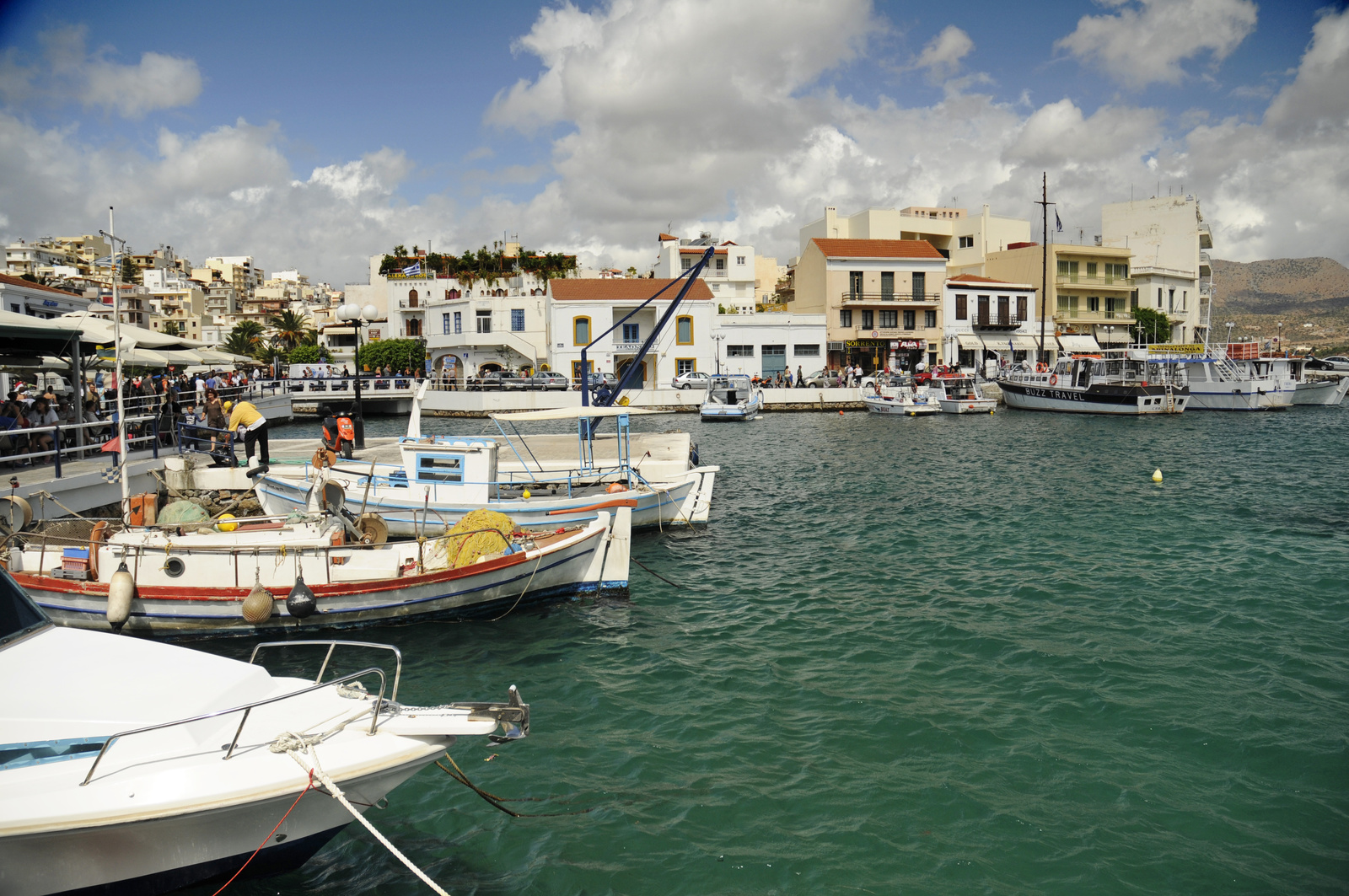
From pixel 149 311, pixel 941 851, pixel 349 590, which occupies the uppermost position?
pixel 149 311

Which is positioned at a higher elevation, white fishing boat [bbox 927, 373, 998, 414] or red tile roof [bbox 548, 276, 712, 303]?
red tile roof [bbox 548, 276, 712, 303]

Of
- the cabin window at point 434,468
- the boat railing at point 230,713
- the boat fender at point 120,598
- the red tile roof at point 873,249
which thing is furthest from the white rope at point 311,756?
the red tile roof at point 873,249

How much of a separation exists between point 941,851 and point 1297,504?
19.4 metres

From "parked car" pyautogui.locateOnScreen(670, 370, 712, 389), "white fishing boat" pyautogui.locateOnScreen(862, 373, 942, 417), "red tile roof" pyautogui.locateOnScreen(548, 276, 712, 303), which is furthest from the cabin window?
"red tile roof" pyautogui.locateOnScreen(548, 276, 712, 303)

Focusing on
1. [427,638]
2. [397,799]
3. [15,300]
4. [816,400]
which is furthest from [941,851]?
[816,400]

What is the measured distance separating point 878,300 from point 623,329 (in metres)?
19.6

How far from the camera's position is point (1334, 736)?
8.75m

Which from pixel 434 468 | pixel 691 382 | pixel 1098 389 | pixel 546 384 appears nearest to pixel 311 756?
pixel 434 468

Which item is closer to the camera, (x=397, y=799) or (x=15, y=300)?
(x=397, y=799)

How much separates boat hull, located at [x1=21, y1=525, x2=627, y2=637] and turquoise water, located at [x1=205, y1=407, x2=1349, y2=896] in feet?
1.18

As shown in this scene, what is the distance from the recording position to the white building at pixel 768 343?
60938 millimetres

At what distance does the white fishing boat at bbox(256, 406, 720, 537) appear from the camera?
1638 cm

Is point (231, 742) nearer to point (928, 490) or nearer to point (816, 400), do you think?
point (928, 490)

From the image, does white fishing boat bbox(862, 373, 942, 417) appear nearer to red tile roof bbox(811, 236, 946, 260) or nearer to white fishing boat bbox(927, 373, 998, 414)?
white fishing boat bbox(927, 373, 998, 414)
